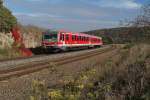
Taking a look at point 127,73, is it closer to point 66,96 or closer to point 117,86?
point 117,86

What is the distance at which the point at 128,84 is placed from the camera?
9.27 metres

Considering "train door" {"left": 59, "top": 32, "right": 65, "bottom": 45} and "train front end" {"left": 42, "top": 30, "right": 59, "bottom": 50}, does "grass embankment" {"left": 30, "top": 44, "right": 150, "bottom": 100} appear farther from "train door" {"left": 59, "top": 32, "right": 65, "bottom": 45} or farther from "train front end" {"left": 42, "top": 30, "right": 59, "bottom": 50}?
"train door" {"left": 59, "top": 32, "right": 65, "bottom": 45}

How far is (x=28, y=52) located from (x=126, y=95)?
32.6 meters

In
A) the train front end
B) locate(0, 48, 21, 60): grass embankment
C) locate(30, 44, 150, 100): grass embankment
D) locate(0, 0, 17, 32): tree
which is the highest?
locate(0, 0, 17, 32): tree

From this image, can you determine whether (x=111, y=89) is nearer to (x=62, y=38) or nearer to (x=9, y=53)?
(x=9, y=53)

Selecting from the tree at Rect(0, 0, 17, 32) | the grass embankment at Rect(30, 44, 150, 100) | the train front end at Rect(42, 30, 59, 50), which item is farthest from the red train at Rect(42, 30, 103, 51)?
the grass embankment at Rect(30, 44, 150, 100)

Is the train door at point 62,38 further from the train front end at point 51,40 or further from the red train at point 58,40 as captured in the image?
the train front end at point 51,40

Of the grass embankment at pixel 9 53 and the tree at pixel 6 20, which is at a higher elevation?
the tree at pixel 6 20

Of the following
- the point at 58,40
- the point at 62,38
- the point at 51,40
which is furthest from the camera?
the point at 51,40

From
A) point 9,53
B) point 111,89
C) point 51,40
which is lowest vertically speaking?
point 9,53

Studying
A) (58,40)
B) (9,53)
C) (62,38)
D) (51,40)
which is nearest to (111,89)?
(9,53)

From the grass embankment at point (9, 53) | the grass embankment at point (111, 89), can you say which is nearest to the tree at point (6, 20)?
the grass embankment at point (9, 53)

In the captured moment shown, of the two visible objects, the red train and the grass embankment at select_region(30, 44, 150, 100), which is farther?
the red train

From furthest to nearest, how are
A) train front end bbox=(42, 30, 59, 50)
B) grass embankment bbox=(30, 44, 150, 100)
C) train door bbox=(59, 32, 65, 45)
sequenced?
train door bbox=(59, 32, 65, 45), train front end bbox=(42, 30, 59, 50), grass embankment bbox=(30, 44, 150, 100)
